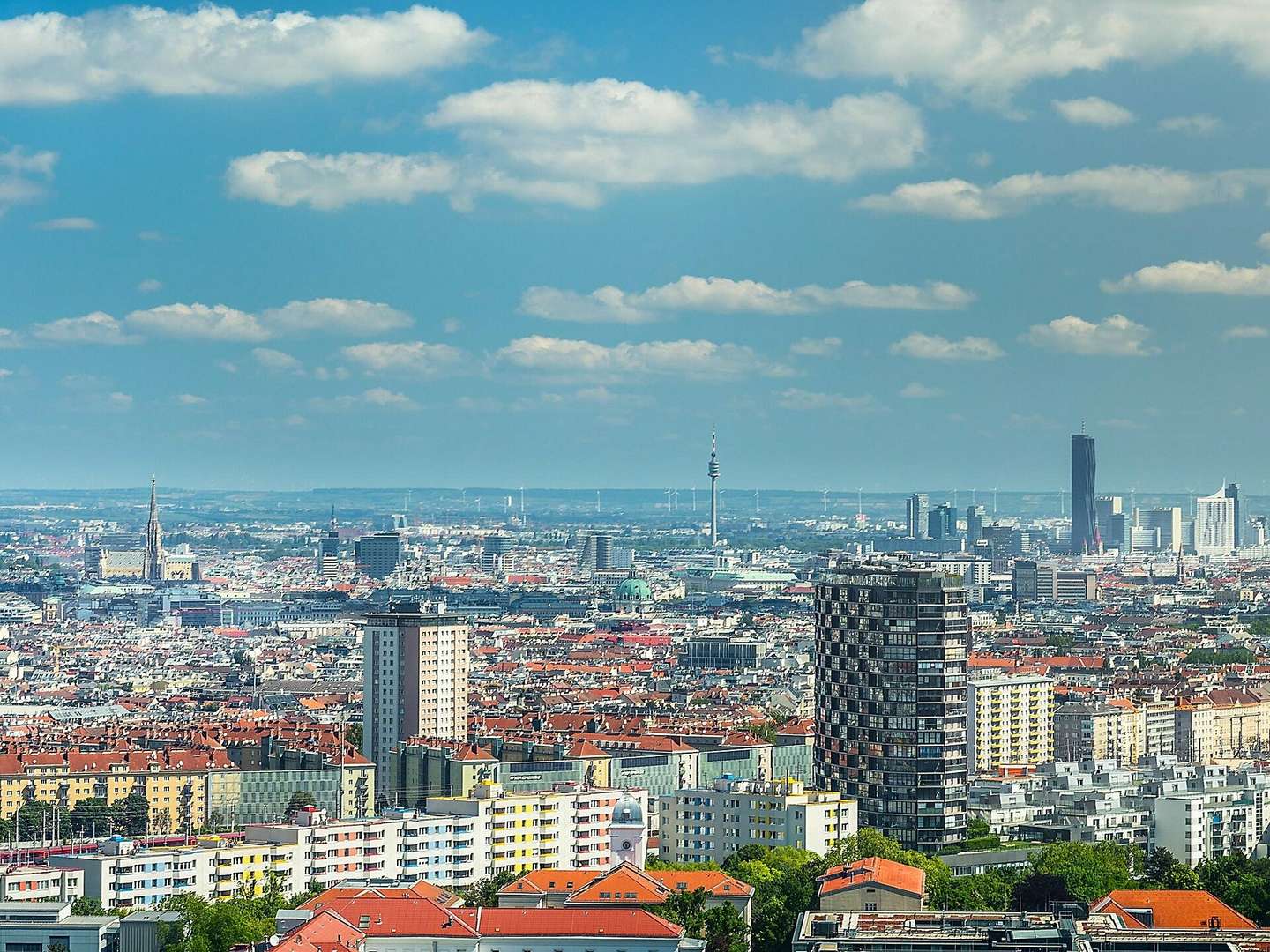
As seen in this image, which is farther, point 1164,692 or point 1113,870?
point 1164,692

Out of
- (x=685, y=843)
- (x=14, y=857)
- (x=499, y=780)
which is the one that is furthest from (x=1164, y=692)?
(x=14, y=857)

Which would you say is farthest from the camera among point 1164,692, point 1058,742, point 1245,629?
point 1245,629

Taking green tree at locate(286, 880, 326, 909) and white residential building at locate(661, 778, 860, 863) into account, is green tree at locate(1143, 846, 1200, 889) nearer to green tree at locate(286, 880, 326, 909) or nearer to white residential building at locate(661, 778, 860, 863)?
white residential building at locate(661, 778, 860, 863)

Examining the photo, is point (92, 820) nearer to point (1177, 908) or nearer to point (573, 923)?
point (573, 923)

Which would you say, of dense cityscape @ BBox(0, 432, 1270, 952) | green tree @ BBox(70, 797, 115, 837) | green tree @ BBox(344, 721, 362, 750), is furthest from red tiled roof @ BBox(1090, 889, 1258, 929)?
green tree @ BBox(344, 721, 362, 750)

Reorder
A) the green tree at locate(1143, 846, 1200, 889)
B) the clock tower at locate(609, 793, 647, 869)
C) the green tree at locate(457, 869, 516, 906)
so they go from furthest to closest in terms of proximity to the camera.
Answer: the clock tower at locate(609, 793, 647, 869), the green tree at locate(1143, 846, 1200, 889), the green tree at locate(457, 869, 516, 906)

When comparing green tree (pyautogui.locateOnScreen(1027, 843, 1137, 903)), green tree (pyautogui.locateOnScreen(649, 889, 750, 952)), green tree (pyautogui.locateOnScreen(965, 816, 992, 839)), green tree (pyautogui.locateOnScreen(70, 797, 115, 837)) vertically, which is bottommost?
green tree (pyautogui.locateOnScreen(70, 797, 115, 837))

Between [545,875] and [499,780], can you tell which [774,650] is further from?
[545,875]
